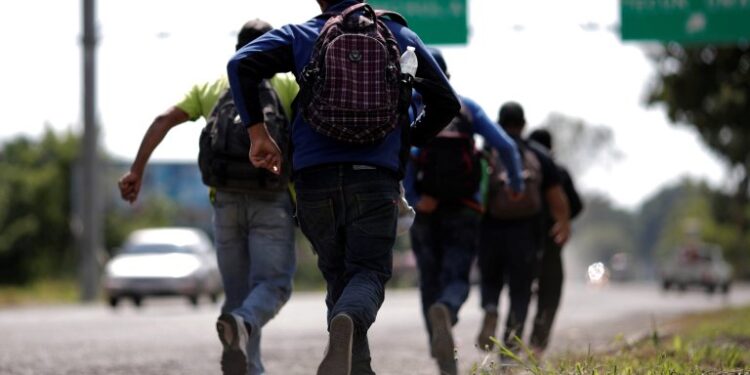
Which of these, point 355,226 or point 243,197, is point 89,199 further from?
point 355,226

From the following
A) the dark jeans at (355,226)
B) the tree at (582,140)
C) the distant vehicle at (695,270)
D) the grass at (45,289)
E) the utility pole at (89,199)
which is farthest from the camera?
the tree at (582,140)

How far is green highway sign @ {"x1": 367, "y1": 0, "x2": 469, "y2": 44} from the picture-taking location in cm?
2341

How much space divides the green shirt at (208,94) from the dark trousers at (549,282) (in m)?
3.57

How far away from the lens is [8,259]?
47.6 m

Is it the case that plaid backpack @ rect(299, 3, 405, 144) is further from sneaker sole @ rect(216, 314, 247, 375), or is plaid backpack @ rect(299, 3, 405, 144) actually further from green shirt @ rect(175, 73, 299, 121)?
green shirt @ rect(175, 73, 299, 121)

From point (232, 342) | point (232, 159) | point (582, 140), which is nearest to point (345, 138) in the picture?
point (232, 342)

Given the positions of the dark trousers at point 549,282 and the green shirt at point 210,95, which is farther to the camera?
the dark trousers at point 549,282

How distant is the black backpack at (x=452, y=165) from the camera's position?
28.6 feet

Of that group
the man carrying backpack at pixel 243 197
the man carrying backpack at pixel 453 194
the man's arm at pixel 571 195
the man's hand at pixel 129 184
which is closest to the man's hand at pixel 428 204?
the man carrying backpack at pixel 453 194

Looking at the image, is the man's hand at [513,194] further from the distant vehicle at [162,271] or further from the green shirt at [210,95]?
the distant vehicle at [162,271]

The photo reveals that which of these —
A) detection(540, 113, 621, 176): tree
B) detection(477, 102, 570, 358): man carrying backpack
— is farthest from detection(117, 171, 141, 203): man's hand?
detection(540, 113, 621, 176): tree

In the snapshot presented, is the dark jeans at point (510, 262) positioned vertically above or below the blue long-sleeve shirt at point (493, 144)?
below

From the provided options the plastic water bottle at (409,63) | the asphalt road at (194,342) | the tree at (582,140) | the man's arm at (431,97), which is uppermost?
the plastic water bottle at (409,63)

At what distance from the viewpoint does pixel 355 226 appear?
223 inches
